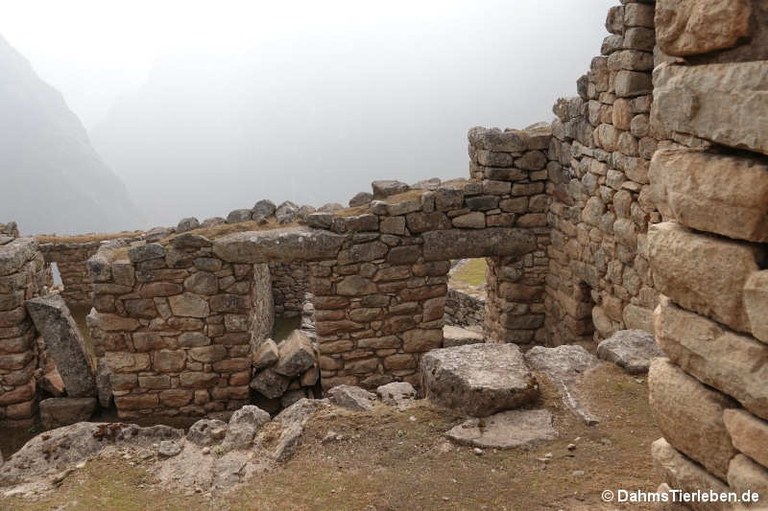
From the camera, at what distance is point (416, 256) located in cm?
852

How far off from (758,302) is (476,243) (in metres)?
6.66

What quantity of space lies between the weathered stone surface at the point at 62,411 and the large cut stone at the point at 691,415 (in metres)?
7.95

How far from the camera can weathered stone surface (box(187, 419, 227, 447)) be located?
192 inches

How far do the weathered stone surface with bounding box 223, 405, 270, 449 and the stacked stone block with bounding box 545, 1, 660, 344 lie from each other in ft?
14.0

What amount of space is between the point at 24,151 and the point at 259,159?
50.8m

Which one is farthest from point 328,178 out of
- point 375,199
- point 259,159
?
point 375,199

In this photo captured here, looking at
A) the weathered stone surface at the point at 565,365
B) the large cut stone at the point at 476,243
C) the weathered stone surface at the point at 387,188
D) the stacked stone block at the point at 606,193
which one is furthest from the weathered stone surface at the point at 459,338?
the weathered stone surface at the point at 565,365

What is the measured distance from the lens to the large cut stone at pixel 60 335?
8.16 m

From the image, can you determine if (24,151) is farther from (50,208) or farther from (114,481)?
(114,481)

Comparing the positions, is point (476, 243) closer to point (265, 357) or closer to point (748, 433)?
point (265, 357)

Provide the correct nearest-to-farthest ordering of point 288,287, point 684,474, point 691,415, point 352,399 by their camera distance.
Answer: point 691,415 → point 684,474 → point 352,399 → point 288,287

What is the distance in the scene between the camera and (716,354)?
85.7 inches

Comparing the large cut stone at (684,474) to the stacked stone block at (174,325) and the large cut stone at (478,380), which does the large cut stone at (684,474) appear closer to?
the large cut stone at (478,380)

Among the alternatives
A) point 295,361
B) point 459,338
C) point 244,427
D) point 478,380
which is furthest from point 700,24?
point 459,338
